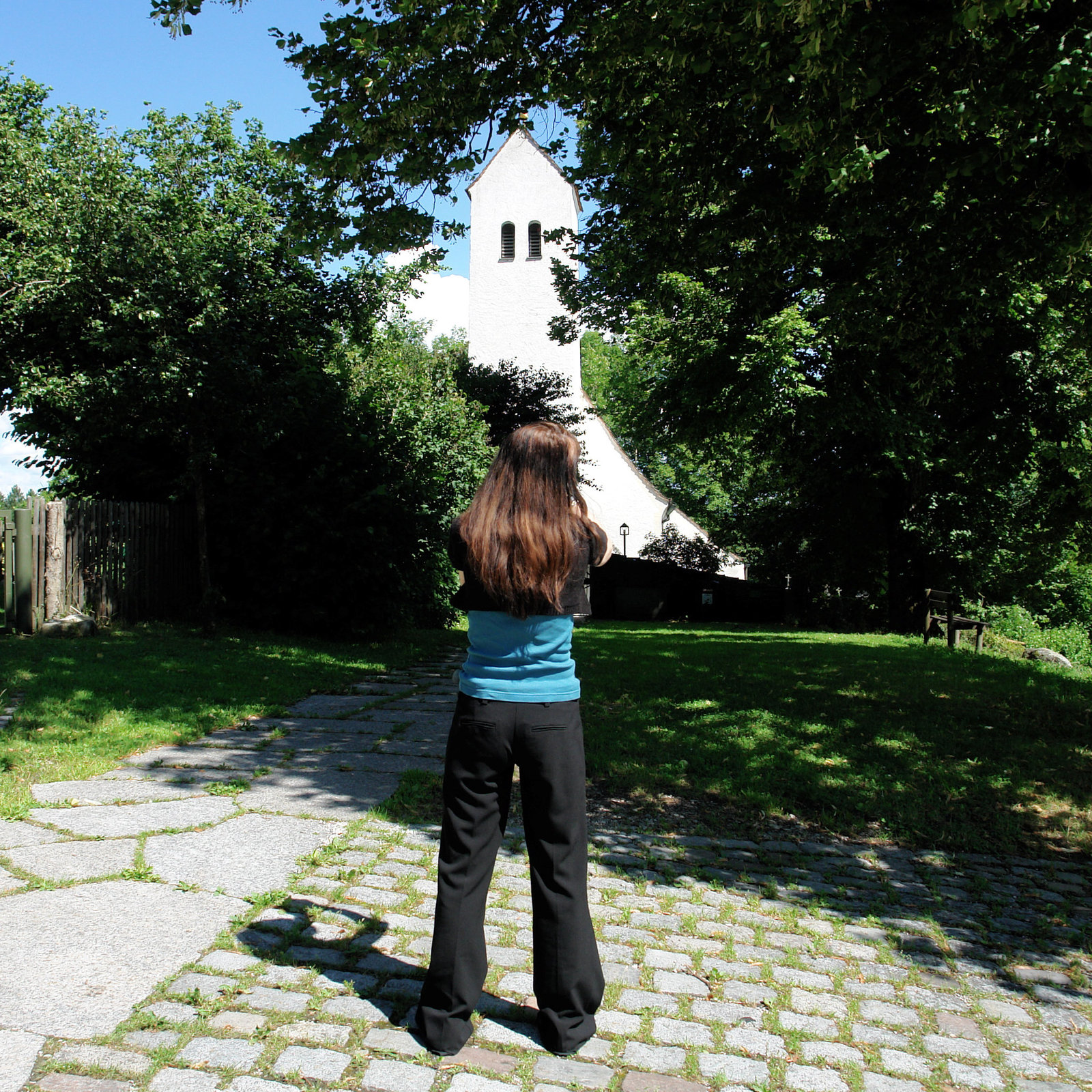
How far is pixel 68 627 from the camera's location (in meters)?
12.0

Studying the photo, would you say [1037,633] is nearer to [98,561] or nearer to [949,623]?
[949,623]

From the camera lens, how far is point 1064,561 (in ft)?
89.0

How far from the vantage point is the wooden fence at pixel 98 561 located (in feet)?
39.7

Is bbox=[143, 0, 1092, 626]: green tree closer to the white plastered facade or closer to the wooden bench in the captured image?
the wooden bench

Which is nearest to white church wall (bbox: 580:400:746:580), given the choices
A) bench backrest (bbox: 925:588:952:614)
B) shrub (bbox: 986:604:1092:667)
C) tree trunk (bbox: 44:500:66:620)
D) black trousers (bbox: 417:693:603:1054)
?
shrub (bbox: 986:604:1092:667)

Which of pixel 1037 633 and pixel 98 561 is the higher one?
pixel 98 561

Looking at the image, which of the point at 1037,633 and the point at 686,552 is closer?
the point at 1037,633

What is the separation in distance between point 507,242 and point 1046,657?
2697cm

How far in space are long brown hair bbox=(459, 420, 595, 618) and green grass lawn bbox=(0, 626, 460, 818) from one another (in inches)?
129

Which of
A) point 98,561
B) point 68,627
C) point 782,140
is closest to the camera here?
point 782,140

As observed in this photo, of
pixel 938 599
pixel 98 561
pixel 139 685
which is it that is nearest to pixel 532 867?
pixel 139 685

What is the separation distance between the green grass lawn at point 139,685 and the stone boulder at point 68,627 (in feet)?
1.06

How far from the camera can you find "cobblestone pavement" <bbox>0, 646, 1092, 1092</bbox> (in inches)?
105

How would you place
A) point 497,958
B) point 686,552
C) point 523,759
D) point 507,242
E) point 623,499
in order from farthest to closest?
1. point 623,499
2. point 686,552
3. point 507,242
4. point 497,958
5. point 523,759
